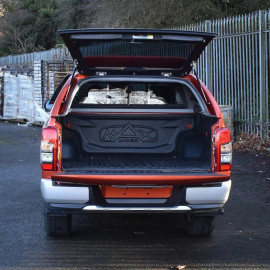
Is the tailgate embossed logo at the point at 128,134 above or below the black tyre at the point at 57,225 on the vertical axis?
above

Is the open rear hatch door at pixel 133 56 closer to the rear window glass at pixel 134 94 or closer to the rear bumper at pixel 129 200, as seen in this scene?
the rear window glass at pixel 134 94

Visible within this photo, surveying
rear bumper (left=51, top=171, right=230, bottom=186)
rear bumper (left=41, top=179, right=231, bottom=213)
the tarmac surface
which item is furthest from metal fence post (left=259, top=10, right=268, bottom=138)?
rear bumper (left=51, top=171, right=230, bottom=186)

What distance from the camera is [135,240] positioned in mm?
5035

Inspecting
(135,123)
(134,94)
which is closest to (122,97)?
(134,94)

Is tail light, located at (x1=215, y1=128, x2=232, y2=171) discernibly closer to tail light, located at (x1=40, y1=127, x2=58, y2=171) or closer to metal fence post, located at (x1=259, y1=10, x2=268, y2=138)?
tail light, located at (x1=40, y1=127, x2=58, y2=171)

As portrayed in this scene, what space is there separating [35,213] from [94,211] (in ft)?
6.20

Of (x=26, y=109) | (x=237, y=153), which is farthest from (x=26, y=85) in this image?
(x=237, y=153)

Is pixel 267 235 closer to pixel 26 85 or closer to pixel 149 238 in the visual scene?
pixel 149 238

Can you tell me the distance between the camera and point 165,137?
230 inches

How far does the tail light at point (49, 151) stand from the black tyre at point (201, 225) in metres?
1.66

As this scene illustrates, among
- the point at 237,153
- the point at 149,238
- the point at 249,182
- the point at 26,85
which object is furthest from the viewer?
the point at 26,85

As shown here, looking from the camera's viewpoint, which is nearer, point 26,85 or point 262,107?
point 262,107

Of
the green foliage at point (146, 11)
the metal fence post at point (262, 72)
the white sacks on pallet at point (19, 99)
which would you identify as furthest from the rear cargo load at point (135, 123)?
the white sacks on pallet at point (19, 99)

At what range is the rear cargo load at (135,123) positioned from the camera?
5352mm
